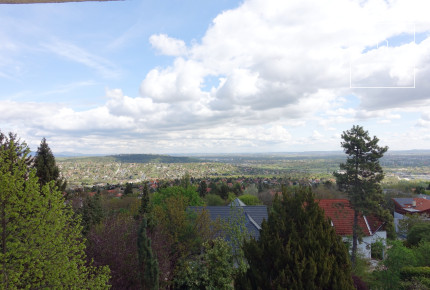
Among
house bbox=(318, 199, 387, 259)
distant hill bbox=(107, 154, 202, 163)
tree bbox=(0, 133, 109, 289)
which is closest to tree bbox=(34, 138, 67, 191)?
tree bbox=(0, 133, 109, 289)

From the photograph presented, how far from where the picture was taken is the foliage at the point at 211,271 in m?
11.3

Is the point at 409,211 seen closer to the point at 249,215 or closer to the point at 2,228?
the point at 249,215

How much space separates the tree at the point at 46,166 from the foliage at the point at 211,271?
837 centimetres

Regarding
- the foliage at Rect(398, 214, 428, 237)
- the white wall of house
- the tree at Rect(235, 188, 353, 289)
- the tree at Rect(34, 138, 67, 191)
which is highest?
the tree at Rect(34, 138, 67, 191)

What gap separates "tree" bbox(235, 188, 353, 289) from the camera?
6.29 meters

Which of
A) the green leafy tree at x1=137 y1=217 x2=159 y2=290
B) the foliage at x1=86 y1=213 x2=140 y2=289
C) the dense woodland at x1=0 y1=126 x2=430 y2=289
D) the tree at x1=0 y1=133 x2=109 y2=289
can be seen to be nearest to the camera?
the tree at x1=0 y1=133 x2=109 y2=289

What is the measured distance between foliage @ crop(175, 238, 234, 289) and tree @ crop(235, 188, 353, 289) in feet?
13.6

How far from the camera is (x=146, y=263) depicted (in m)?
9.40

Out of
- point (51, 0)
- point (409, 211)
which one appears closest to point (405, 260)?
point (51, 0)

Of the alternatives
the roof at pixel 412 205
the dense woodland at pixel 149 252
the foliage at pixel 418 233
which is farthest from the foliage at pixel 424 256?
the roof at pixel 412 205

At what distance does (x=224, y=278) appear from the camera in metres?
11.2

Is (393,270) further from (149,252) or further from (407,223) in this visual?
(407,223)

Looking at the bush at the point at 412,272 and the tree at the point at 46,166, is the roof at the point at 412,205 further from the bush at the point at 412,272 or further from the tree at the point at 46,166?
the tree at the point at 46,166

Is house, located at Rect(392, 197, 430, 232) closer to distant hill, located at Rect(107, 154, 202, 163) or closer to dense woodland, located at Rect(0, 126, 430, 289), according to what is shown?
dense woodland, located at Rect(0, 126, 430, 289)
